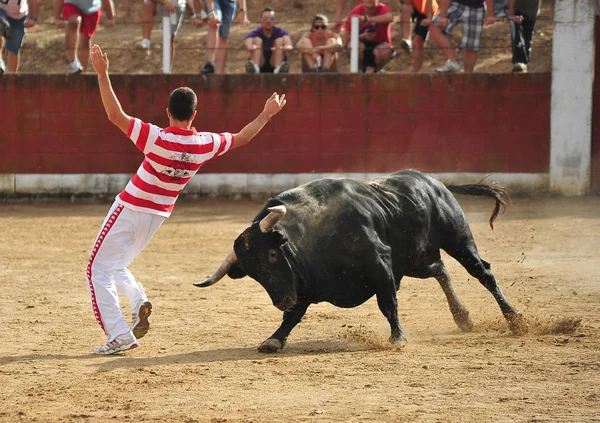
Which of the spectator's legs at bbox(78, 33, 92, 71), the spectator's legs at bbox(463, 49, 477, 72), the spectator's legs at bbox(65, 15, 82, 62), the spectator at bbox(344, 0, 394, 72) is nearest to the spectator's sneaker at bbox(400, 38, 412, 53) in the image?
the spectator at bbox(344, 0, 394, 72)

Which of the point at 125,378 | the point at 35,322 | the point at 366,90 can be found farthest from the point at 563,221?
the point at 125,378

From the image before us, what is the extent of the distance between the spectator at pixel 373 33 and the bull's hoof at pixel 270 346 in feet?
26.6

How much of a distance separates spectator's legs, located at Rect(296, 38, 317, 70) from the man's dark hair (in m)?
8.15

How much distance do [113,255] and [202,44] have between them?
493 inches

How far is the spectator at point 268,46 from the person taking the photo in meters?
14.4

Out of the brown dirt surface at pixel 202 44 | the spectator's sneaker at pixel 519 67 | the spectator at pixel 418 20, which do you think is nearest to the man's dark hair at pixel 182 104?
the spectator at pixel 418 20

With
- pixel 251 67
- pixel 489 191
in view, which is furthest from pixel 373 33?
pixel 489 191

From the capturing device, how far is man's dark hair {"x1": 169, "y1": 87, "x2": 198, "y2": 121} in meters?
6.50

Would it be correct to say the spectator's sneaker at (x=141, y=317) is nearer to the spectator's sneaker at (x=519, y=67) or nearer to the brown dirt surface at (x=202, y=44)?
the spectator's sneaker at (x=519, y=67)

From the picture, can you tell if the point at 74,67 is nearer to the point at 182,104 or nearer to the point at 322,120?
the point at 322,120

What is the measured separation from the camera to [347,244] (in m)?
6.86

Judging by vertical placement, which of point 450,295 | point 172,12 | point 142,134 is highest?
point 172,12

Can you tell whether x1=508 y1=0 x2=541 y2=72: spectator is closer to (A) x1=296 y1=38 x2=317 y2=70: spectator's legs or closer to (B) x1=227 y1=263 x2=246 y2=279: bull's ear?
(A) x1=296 y1=38 x2=317 y2=70: spectator's legs

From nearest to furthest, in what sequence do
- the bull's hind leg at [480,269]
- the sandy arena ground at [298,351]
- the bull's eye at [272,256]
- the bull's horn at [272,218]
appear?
1. the sandy arena ground at [298,351]
2. the bull's horn at [272,218]
3. the bull's eye at [272,256]
4. the bull's hind leg at [480,269]
